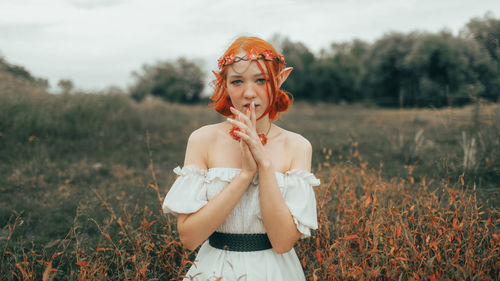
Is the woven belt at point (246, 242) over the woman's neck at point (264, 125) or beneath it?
beneath

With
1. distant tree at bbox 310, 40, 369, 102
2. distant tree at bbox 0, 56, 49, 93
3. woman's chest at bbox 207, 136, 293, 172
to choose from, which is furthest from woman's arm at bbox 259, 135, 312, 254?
distant tree at bbox 310, 40, 369, 102

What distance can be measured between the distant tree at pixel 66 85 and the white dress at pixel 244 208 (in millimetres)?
9766

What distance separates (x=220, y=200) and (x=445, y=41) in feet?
67.9

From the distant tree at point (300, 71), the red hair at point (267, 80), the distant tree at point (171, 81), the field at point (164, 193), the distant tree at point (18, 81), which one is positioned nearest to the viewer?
the red hair at point (267, 80)

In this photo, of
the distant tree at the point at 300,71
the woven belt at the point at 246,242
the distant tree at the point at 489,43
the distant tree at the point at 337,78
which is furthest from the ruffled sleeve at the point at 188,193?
the distant tree at the point at 337,78

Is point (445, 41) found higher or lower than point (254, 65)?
higher

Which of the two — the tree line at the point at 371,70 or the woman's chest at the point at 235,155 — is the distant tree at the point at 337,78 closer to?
the tree line at the point at 371,70

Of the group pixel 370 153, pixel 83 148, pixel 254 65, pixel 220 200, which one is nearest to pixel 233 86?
pixel 254 65

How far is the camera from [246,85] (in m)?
1.74

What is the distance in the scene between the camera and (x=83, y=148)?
762cm

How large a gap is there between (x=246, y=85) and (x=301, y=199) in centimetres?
67

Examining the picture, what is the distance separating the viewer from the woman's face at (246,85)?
5.66ft

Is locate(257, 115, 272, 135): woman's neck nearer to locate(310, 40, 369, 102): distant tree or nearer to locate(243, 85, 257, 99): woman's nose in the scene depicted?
locate(243, 85, 257, 99): woman's nose

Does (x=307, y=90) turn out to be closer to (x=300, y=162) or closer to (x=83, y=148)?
(x=83, y=148)
